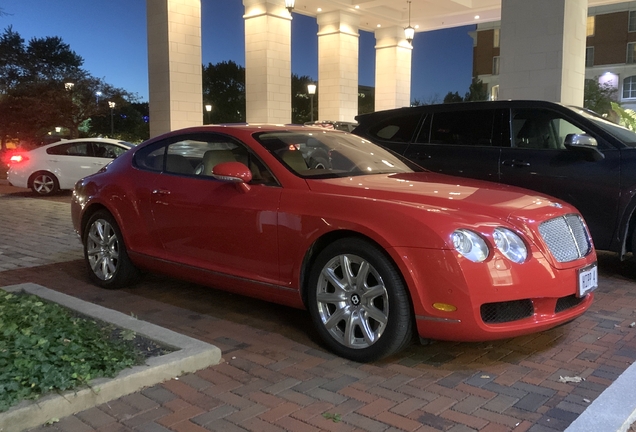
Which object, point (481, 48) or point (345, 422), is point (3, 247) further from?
point (481, 48)

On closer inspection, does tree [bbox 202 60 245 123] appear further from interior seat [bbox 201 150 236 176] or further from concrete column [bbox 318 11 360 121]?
interior seat [bbox 201 150 236 176]

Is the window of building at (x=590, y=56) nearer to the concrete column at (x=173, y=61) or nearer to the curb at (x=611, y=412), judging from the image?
the concrete column at (x=173, y=61)

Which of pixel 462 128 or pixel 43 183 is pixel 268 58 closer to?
pixel 43 183

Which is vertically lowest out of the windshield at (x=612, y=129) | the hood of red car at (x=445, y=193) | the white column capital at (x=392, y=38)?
the hood of red car at (x=445, y=193)

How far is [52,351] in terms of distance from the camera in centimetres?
352

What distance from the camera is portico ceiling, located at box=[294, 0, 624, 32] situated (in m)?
25.8

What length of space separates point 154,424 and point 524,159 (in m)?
5.02

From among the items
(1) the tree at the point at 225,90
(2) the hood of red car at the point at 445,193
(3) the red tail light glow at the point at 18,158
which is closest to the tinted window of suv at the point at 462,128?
(2) the hood of red car at the point at 445,193

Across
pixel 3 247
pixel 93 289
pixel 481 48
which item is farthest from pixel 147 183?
pixel 481 48

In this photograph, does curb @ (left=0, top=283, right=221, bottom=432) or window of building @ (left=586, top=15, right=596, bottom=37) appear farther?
window of building @ (left=586, top=15, right=596, bottom=37)

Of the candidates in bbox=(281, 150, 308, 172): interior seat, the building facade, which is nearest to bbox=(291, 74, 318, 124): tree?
the building facade

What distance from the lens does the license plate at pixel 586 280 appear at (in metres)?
3.99

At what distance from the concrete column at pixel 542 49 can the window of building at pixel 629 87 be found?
51082 millimetres

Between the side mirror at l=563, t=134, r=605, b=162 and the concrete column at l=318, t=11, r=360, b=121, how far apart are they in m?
23.0
